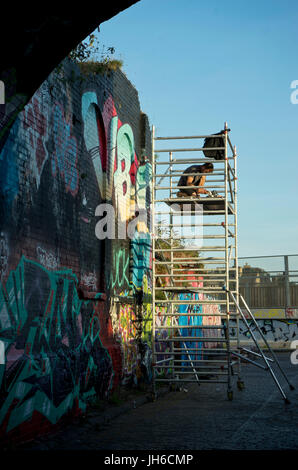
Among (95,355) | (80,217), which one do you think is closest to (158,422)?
(95,355)

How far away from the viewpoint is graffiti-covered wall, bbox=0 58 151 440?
24.3ft

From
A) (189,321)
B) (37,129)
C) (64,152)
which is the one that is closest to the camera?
(37,129)

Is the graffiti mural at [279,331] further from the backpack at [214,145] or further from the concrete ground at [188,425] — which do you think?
the backpack at [214,145]

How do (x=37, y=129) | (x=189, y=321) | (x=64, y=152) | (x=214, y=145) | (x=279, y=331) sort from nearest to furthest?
(x=37, y=129) → (x=64, y=152) → (x=214, y=145) → (x=189, y=321) → (x=279, y=331)

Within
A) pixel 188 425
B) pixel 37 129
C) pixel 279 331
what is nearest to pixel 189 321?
pixel 279 331

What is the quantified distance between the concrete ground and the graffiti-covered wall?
0.47 metres

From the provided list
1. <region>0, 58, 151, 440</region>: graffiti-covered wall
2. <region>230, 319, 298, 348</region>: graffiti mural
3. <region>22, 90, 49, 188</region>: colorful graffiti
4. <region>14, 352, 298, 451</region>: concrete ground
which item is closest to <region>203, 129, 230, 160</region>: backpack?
<region>0, 58, 151, 440</region>: graffiti-covered wall

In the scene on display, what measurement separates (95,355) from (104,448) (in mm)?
3361

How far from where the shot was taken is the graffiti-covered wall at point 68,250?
741cm

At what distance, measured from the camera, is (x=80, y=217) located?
1005 centimetres

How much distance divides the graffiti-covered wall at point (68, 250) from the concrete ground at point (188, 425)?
0.47 meters

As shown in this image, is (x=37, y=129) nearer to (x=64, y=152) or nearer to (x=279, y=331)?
(x=64, y=152)

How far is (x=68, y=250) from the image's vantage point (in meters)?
9.40

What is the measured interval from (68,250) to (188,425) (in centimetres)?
306
